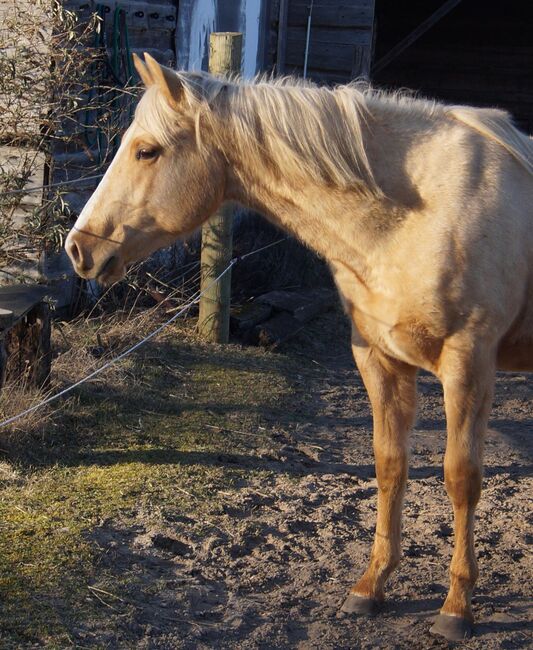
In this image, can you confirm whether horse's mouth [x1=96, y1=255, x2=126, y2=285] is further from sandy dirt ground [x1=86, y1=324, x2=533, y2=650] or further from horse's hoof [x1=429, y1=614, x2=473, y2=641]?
horse's hoof [x1=429, y1=614, x2=473, y2=641]

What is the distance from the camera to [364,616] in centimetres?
336

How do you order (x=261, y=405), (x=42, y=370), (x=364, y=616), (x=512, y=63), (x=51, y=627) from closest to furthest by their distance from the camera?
(x=51, y=627)
(x=364, y=616)
(x=42, y=370)
(x=261, y=405)
(x=512, y=63)

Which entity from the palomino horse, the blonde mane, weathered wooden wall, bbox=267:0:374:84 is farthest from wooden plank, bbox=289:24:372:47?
the blonde mane

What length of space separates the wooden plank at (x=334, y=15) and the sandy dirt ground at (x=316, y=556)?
5.50 m

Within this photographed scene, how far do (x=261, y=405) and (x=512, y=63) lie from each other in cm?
1079

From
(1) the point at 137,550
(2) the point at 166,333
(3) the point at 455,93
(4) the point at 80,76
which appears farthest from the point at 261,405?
(3) the point at 455,93

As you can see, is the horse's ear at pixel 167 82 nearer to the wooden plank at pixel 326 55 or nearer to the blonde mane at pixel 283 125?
the blonde mane at pixel 283 125

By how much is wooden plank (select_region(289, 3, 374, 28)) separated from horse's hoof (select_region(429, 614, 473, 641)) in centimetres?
726

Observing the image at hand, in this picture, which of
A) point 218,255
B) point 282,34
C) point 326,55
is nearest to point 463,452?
point 218,255

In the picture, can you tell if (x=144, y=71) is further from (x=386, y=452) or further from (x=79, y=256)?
(x=386, y=452)

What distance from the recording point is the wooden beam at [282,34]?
31.2 feet

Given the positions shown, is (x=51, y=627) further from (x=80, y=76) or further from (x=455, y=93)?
(x=455, y=93)

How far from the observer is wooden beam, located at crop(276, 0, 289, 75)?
9.50m

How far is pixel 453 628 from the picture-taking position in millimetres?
3211
